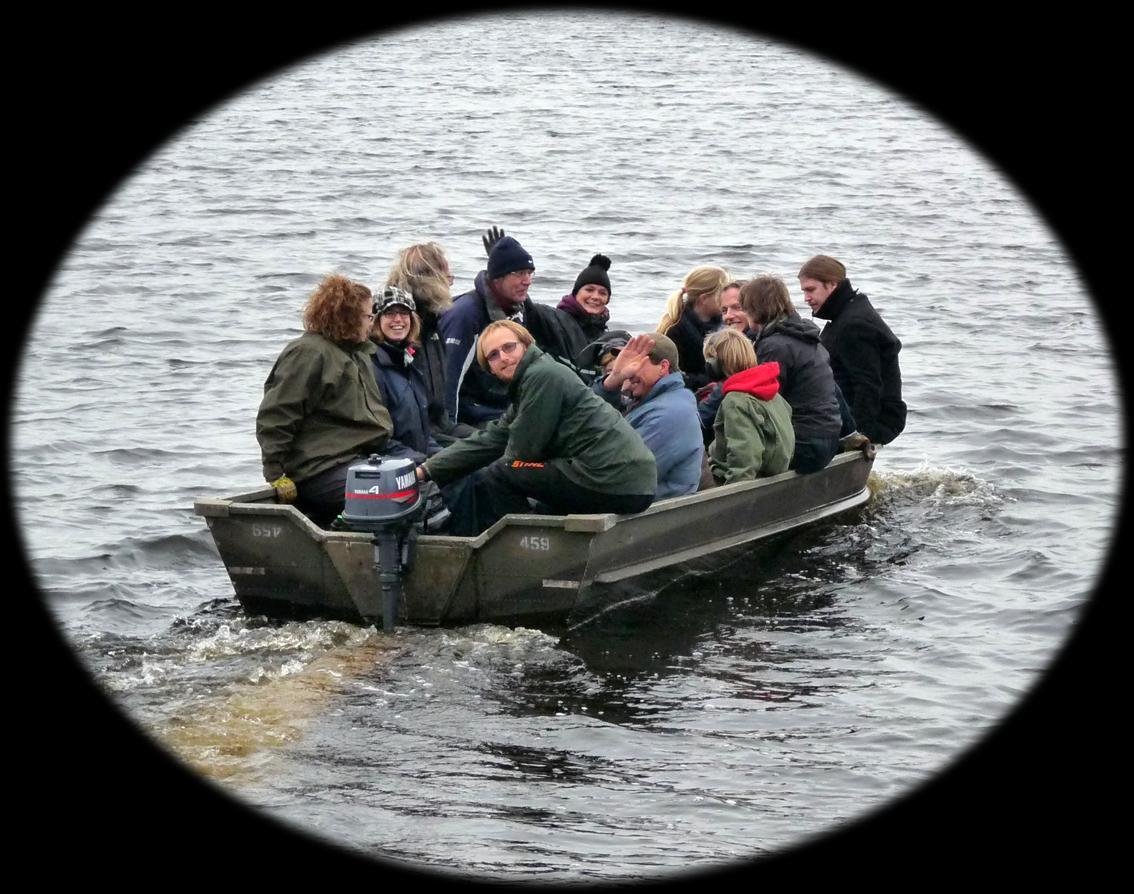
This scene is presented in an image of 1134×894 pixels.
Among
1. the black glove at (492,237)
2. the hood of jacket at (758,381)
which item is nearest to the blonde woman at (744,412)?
the hood of jacket at (758,381)

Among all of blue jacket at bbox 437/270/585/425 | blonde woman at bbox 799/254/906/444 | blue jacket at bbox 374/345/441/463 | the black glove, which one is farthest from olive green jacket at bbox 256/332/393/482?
blonde woman at bbox 799/254/906/444

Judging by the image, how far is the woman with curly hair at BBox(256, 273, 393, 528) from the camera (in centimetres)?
849

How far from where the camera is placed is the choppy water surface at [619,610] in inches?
264

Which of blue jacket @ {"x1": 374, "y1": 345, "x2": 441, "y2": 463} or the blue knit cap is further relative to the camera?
the blue knit cap

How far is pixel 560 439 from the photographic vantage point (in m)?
8.38

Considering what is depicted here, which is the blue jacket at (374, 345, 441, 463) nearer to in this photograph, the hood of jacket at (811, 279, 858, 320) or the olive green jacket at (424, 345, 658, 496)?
the olive green jacket at (424, 345, 658, 496)

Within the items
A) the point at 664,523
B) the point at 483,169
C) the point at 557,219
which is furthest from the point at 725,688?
the point at 483,169

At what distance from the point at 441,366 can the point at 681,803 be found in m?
3.88

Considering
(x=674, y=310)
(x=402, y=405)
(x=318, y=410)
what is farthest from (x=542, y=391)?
(x=674, y=310)

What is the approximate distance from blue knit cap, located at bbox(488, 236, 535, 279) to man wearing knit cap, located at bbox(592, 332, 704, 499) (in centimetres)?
89

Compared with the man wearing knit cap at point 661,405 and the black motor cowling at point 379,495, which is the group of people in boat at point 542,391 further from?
the black motor cowling at point 379,495

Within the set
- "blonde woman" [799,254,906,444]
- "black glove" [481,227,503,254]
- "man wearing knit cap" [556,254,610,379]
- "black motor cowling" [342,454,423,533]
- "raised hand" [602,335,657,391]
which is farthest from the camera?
"blonde woman" [799,254,906,444]

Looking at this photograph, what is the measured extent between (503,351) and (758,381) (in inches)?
77.8

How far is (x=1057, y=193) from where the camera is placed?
18.2m
